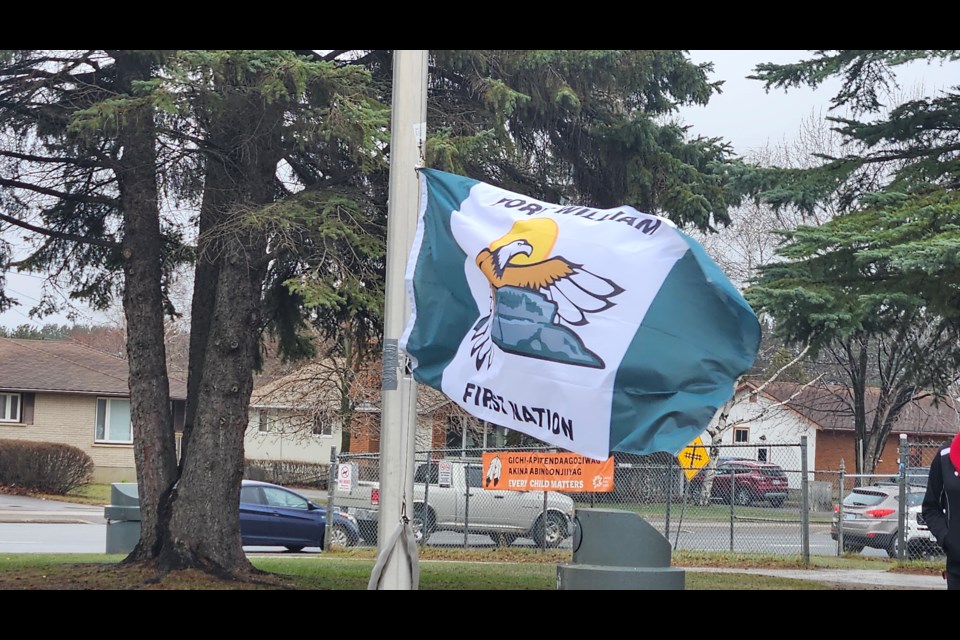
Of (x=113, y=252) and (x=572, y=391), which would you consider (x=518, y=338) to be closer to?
(x=572, y=391)

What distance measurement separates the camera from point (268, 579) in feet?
42.1

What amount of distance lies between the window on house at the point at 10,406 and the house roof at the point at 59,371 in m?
0.66

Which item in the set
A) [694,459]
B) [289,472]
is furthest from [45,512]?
[694,459]

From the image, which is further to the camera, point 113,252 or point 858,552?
point 858,552

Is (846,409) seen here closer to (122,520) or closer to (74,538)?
(74,538)

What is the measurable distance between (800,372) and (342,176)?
33.1m

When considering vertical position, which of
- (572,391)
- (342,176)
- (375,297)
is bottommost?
(572,391)

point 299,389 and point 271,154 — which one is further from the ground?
point 271,154

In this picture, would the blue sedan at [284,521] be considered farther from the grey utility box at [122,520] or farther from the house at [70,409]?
the house at [70,409]

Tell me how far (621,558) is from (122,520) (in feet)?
38.0

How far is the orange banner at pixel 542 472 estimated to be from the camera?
59.9ft

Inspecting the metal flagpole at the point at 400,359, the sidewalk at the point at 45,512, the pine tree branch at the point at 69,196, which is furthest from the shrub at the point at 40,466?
the metal flagpole at the point at 400,359

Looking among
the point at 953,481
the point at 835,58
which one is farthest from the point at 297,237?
the point at 953,481

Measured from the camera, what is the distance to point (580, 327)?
6441 millimetres
